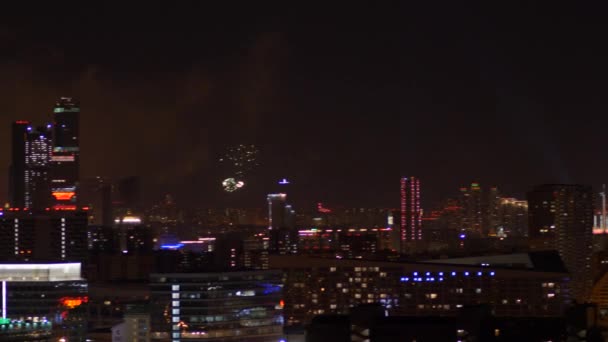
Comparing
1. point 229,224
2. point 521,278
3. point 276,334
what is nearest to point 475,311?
point 276,334

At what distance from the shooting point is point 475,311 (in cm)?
1254

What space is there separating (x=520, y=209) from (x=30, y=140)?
1392cm

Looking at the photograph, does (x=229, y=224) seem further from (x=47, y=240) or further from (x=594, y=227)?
(x=594, y=227)

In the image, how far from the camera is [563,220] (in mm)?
30078

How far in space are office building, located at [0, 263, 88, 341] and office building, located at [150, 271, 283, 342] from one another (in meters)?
3.53

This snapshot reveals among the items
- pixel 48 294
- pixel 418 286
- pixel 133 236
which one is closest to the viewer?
pixel 418 286

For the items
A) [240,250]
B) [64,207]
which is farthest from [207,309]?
[64,207]

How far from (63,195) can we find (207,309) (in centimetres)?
1878

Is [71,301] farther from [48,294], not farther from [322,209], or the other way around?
[322,209]

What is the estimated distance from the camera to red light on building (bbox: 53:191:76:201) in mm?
35341

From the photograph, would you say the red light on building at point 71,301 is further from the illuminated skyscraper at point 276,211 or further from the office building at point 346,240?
the illuminated skyscraper at point 276,211

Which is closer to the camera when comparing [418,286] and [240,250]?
[418,286]

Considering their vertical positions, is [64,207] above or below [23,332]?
above

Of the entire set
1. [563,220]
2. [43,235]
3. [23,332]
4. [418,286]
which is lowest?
[23,332]
